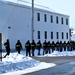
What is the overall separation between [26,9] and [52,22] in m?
9.81

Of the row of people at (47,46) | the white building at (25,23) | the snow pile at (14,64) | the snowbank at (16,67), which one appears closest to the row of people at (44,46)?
the row of people at (47,46)

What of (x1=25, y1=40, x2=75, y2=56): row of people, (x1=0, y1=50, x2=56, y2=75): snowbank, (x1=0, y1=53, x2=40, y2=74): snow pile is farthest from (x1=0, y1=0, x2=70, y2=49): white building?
(x1=0, y1=50, x2=56, y2=75): snowbank

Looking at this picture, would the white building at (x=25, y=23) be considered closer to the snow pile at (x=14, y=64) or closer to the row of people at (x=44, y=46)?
the row of people at (x=44, y=46)

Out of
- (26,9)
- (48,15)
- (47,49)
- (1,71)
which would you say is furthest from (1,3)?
(1,71)

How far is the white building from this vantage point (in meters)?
43.7

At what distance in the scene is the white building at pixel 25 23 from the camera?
43688 mm

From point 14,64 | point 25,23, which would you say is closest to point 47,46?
point 25,23

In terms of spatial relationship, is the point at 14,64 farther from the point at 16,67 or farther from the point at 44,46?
the point at 44,46

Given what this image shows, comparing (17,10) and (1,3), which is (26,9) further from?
(1,3)

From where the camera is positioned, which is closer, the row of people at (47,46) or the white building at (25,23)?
the row of people at (47,46)

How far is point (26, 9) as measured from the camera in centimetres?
4875

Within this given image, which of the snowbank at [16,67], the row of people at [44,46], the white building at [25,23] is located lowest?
the snowbank at [16,67]

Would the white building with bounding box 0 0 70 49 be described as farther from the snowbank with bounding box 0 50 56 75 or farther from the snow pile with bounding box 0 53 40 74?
the snowbank with bounding box 0 50 56 75

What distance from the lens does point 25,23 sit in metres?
48.5
